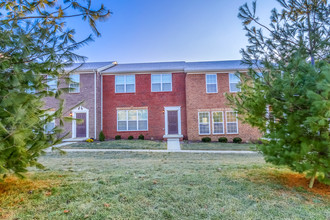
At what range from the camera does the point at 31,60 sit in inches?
114

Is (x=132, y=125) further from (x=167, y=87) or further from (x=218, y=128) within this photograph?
(x=218, y=128)

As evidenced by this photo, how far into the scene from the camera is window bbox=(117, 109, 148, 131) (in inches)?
634

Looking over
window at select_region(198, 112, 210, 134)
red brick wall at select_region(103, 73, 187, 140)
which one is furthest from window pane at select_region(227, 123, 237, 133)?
red brick wall at select_region(103, 73, 187, 140)

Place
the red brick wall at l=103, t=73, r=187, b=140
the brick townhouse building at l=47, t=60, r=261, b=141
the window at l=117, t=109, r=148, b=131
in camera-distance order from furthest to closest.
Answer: the window at l=117, t=109, r=148, b=131 < the red brick wall at l=103, t=73, r=187, b=140 < the brick townhouse building at l=47, t=60, r=261, b=141

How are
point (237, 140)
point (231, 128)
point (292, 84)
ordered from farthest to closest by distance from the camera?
point (231, 128) → point (237, 140) → point (292, 84)

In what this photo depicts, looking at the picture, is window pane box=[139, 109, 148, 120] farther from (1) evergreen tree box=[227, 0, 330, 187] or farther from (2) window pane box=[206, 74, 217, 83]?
(1) evergreen tree box=[227, 0, 330, 187]

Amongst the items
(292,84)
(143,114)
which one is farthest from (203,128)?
(292,84)

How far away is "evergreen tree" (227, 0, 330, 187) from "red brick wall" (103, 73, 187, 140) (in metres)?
Answer: 11.5

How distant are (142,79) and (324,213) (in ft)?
48.0

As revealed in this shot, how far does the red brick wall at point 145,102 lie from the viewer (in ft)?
52.4

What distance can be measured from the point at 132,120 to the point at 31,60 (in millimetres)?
13363

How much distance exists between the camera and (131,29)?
1248cm

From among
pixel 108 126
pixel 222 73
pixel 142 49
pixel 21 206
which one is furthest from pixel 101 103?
pixel 21 206

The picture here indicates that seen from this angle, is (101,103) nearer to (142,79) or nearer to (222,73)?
(142,79)
